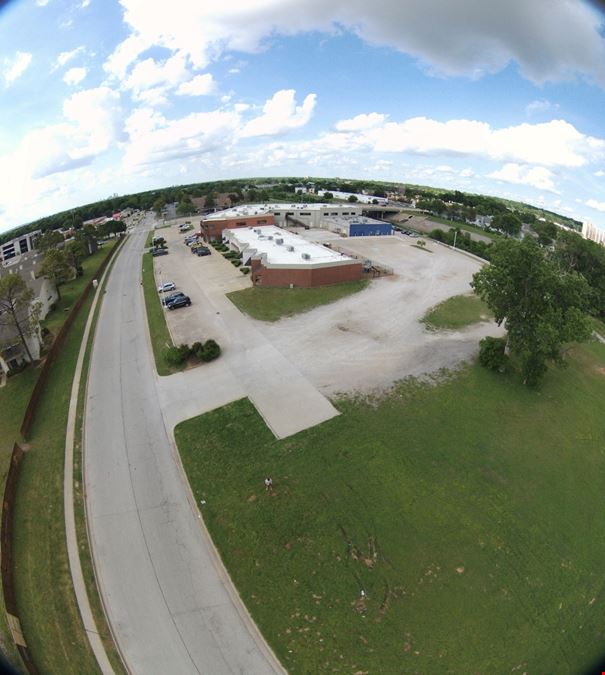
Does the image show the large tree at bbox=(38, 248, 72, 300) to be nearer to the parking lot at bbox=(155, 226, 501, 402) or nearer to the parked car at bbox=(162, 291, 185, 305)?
the parking lot at bbox=(155, 226, 501, 402)

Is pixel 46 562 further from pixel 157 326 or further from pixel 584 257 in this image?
pixel 584 257

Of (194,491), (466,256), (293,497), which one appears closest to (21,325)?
(194,491)

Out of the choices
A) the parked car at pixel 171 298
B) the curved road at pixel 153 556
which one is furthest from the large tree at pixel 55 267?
the curved road at pixel 153 556

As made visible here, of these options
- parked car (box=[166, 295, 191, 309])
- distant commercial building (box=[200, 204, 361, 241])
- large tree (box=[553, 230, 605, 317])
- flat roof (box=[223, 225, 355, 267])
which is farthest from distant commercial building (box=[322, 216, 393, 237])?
parked car (box=[166, 295, 191, 309])

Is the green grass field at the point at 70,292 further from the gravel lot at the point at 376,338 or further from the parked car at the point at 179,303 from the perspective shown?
the gravel lot at the point at 376,338

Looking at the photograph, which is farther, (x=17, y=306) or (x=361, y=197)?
(x=361, y=197)

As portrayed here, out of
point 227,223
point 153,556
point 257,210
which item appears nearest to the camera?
point 153,556

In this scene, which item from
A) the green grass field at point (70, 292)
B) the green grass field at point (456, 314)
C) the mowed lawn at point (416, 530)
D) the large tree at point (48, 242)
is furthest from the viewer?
the large tree at point (48, 242)

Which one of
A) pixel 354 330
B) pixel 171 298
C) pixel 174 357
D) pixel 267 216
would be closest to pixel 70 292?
pixel 171 298
